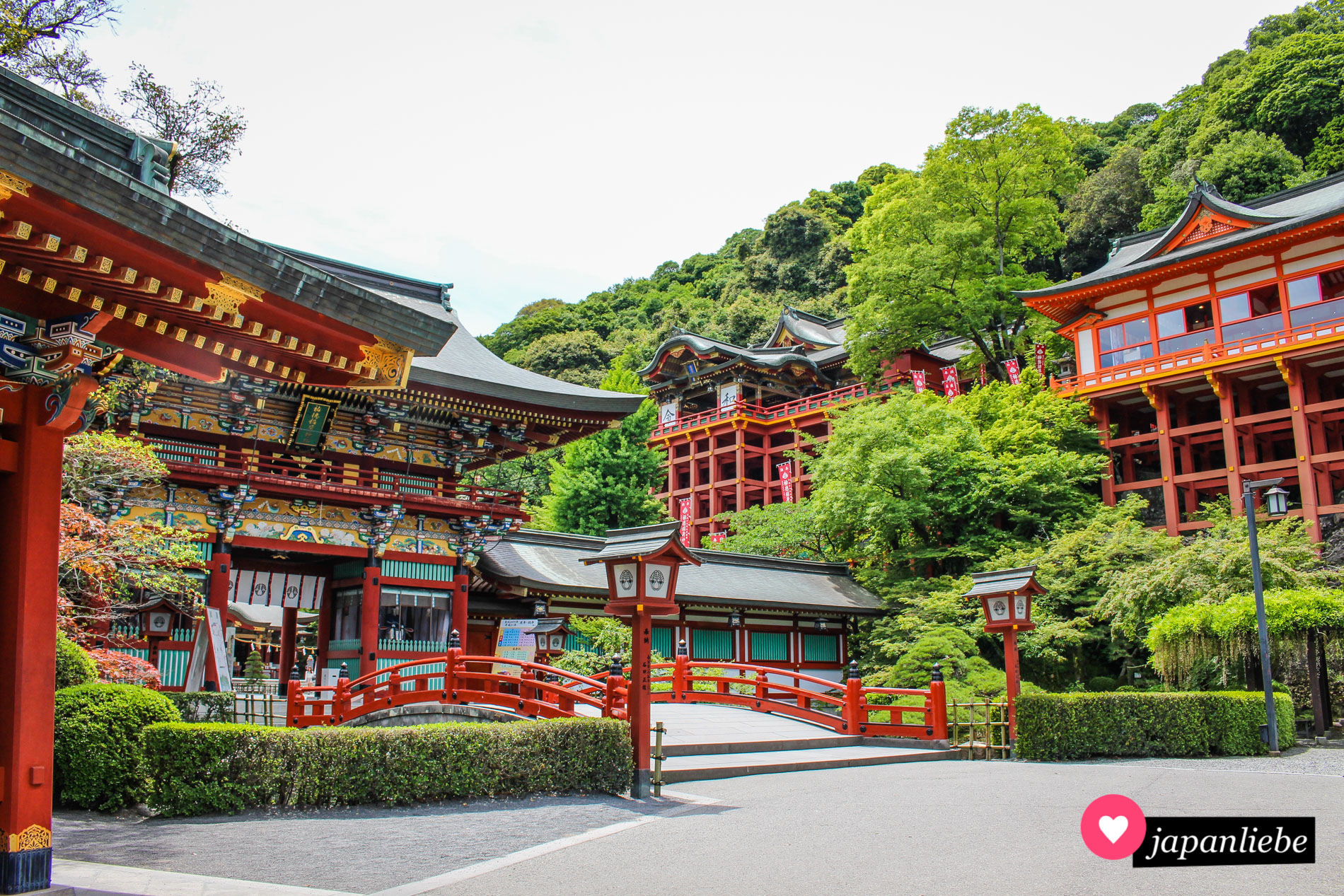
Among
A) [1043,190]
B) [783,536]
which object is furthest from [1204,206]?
[783,536]

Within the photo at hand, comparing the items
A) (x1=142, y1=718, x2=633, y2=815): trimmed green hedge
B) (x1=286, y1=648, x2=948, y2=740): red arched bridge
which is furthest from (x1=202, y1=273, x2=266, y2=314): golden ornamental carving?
(x1=286, y1=648, x2=948, y2=740): red arched bridge

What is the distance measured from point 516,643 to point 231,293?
52.2 feet

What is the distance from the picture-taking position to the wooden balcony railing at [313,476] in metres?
17.5

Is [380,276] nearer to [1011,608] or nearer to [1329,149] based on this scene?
[1011,608]

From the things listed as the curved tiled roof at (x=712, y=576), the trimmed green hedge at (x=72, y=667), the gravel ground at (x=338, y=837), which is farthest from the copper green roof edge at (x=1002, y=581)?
the trimmed green hedge at (x=72, y=667)

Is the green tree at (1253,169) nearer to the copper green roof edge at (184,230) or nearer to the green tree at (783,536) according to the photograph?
the green tree at (783,536)

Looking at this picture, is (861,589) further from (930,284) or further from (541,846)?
(541,846)

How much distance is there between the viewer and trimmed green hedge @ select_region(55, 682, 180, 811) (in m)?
9.14

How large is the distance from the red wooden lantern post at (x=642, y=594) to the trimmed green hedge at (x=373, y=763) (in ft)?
0.89

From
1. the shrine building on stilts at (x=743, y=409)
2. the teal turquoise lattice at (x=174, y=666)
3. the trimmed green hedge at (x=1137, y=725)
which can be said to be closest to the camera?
the trimmed green hedge at (x=1137, y=725)

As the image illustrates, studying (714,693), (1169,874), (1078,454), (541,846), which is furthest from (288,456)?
(1078,454)

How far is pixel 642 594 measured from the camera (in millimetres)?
10773

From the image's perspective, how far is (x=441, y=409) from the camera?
1984 cm

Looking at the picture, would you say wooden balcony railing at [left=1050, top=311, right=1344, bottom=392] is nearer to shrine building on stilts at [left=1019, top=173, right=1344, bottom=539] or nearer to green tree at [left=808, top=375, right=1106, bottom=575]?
shrine building on stilts at [left=1019, top=173, right=1344, bottom=539]
